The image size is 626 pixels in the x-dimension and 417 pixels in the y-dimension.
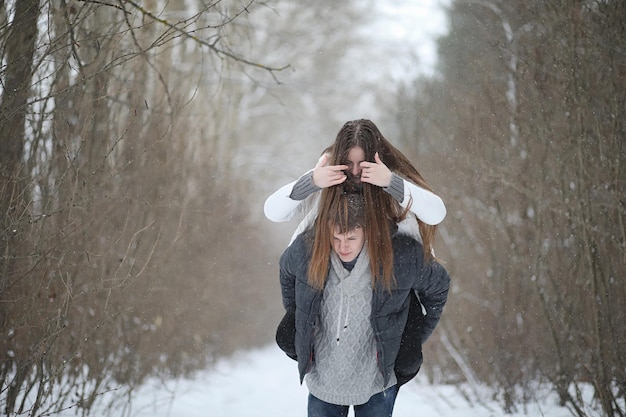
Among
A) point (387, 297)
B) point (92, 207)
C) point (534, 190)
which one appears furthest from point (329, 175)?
point (534, 190)

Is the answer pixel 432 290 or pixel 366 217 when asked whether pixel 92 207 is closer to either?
pixel 366 217

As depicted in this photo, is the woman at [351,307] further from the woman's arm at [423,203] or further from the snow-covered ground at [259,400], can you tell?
the snow-covered ground at [259,400]

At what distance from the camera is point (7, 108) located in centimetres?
294

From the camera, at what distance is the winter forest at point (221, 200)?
3.47 meters

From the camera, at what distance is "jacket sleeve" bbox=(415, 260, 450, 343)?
2633 mm

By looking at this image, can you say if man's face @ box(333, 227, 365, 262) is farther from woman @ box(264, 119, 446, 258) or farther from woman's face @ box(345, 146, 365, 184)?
woman's face @ box(345, 146, 365, 184)

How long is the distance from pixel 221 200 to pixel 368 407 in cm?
580

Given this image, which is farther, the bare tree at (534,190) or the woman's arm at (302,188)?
the bare tree at (534,190)

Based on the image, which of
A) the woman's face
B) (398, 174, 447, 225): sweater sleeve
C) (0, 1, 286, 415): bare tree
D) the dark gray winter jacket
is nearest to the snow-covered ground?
(0, 1, 286, 415): bare tree

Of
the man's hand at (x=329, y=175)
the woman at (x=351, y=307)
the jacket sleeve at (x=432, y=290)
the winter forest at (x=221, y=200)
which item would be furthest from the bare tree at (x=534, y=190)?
the man's hand at (x=329, y=175)

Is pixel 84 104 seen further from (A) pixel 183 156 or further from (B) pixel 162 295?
(B) pixel 162 295

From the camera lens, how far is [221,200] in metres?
8.20

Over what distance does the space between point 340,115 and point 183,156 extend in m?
13.8

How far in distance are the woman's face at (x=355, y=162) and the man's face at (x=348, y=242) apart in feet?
0.71
